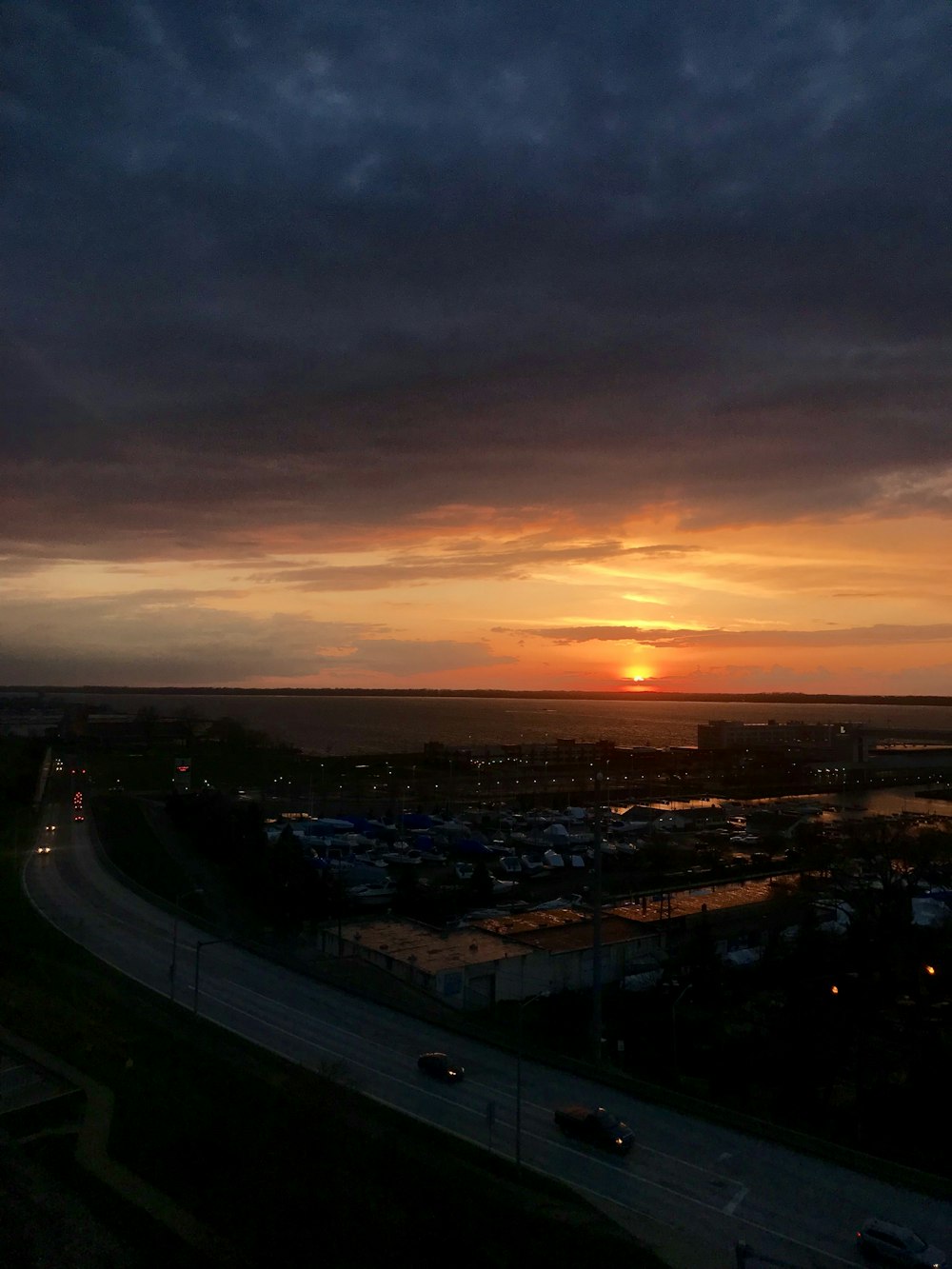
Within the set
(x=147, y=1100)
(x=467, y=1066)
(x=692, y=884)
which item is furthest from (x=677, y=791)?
(x=147, y=1100)

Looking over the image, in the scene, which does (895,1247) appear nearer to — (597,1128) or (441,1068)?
(597,1128)

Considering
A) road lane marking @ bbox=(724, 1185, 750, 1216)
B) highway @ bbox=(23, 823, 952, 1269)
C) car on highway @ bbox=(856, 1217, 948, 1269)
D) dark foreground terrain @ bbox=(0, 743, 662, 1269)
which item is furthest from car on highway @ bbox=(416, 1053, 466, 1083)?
car on highway @ bbox=(856, 1217, 948, 1269)

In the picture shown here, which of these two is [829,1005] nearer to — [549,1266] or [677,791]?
[549,1266]

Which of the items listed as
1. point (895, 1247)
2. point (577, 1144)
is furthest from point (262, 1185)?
point (895, 1247)

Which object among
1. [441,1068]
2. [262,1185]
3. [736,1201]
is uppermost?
[262,1185]

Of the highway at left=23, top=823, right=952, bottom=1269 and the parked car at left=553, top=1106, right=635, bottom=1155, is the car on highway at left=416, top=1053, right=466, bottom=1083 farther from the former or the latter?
the parked car at left=553, top=1106, right=635, bottom=1155

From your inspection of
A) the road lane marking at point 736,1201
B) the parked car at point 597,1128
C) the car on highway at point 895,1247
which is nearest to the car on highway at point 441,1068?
the parked car at point 597,1128
